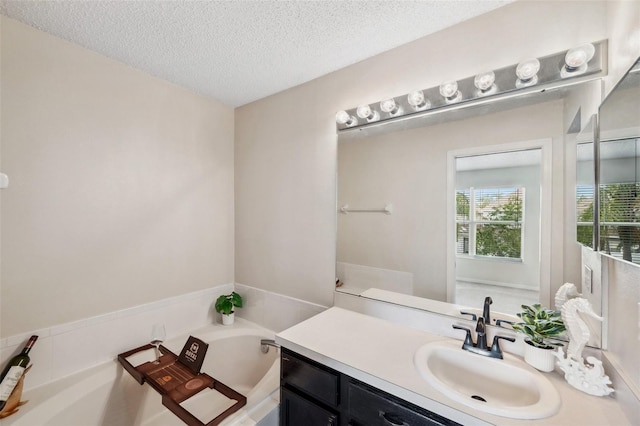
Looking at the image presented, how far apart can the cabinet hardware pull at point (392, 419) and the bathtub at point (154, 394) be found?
0.65 m

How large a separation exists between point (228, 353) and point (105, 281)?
1.04 m

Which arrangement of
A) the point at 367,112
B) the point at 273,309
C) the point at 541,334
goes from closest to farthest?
the point at 541,334, the point at 367,112, the point at 273,309

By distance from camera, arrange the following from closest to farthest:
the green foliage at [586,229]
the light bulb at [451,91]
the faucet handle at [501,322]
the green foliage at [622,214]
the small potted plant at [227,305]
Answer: the green foliage at [622,214]
the green foliage at [586,229]
the faucet handle at [501,322]
the light bulb at [451,91]
the small potted plant at [227,305]

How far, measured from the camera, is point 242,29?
149 centimetres

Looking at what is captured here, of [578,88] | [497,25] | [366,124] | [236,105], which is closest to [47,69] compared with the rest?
[236,105]

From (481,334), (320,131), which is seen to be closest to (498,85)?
(320,131)

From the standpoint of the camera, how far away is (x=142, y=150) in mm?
1951

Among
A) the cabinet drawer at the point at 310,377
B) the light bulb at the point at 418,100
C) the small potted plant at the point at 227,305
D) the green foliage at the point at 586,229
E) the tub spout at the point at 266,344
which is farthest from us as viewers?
the small potted plant at the point at 227,305

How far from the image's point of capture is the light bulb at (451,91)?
1.41 metres

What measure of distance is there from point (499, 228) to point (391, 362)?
0.84m

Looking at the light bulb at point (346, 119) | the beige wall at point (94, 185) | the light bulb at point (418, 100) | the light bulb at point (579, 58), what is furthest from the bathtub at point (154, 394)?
the light bulb at point (579, 58)

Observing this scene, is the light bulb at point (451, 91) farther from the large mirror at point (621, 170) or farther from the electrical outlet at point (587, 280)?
the electrical outlet at point (587, 280)

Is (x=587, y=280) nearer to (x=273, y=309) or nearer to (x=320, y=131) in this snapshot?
(x=320, y=131)

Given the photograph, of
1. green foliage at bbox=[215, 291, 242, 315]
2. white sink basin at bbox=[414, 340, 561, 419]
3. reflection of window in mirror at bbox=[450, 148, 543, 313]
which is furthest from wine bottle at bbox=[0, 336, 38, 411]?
reflection of window in mirror at bbox=[450, 148, 543, 313]
